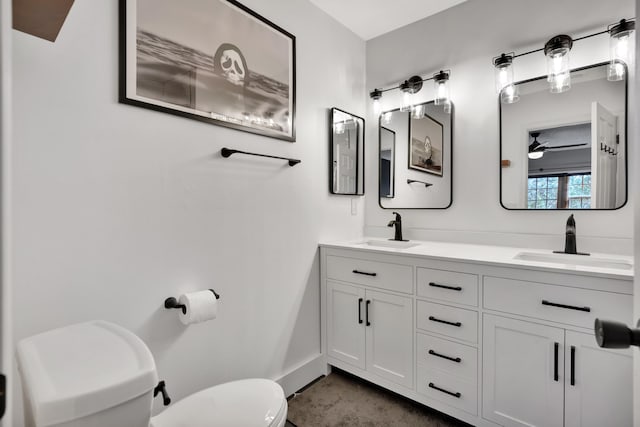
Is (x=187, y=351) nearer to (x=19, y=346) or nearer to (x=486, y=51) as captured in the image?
(x=19, y=346)

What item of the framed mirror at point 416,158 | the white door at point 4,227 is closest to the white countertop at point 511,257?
the framed mirror at point 416,158

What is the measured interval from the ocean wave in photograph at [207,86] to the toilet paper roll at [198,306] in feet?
2.73

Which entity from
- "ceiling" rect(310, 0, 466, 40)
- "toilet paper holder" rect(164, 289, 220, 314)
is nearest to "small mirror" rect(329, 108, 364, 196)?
"ceiling" rect(310, 0, 466, 40)

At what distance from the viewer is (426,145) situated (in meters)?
2.32

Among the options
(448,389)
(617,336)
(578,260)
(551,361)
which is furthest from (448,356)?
(617,336)

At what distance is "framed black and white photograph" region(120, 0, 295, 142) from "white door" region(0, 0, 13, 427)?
974 millimetres

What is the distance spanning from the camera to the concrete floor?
66.4 inches

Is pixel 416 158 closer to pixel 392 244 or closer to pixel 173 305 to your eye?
pixel 392 244

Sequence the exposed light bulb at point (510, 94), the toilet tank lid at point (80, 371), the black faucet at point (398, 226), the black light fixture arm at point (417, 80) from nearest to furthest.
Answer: the toilet tank lid at point (80, 371)
the exposed light bulb at point (510, 94)
the black light fixture arm at point (417, 80)
the black faucet at point (398, 226)

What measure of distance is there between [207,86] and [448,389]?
6.32 feet

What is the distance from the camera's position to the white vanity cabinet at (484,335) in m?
1.27

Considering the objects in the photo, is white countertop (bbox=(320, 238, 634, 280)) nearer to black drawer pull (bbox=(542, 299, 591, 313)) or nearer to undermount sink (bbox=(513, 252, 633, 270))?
undermount sink (bbox=(513, 252, 633, 270))

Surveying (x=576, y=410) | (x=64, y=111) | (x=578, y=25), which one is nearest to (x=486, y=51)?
(x=578, y=25)

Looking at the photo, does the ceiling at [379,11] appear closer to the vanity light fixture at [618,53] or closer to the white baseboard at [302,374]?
the vanity light fixture at [618,53]
